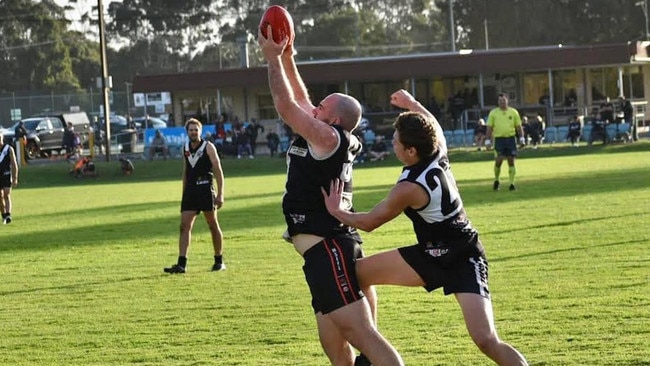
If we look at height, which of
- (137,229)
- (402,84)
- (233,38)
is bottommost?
(137,229)

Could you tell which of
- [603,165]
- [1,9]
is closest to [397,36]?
[1,9]

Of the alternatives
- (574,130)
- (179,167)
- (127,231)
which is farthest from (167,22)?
(127,231)

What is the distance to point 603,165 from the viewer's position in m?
36.7

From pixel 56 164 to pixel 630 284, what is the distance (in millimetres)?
43962

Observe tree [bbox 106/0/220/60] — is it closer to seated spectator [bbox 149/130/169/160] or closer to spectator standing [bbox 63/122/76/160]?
spectator standing [bbox 63/122/76/160]

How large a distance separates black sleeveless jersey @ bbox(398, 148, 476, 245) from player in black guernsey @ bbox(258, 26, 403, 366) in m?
0.45

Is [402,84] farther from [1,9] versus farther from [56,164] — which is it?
[1,9]

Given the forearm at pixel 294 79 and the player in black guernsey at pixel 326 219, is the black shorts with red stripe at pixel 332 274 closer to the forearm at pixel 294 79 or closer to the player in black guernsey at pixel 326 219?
the player in black guernsey at pixel 326 219

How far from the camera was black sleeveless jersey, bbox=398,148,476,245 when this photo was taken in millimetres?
7449

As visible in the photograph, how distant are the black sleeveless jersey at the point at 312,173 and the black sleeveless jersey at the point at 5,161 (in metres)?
19.7

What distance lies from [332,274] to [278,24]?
1.62m

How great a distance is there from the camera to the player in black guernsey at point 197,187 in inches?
622

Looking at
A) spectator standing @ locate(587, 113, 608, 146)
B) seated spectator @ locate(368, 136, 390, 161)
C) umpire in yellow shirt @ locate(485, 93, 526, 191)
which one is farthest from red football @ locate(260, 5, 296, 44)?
spectator standing @ locate(587, 113, 608, 146)

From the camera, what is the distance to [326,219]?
7.65m
